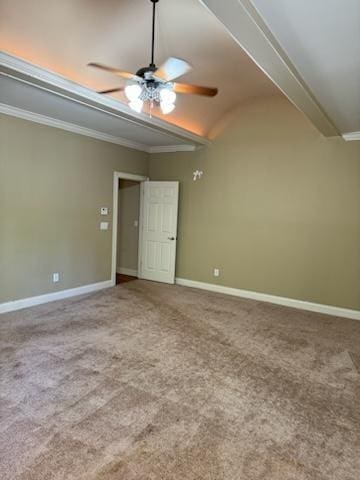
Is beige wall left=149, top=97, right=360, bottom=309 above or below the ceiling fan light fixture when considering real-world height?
below

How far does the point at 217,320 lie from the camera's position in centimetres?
466

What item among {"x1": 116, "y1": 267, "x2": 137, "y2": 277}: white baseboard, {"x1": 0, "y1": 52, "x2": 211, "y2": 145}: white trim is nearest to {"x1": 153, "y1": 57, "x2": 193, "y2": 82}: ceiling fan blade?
{"x1": 0, "y1": 52, "x2": 211, "y2": 145}: white trim

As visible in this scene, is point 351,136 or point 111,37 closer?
point 111,37

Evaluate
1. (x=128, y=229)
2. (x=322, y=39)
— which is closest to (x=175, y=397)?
(x=322, y=39)

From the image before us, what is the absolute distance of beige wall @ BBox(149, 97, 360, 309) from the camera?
16.7 feet

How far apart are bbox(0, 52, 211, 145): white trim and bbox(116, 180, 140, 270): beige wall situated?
2124 mm

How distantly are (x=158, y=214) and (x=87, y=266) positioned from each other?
1.80m

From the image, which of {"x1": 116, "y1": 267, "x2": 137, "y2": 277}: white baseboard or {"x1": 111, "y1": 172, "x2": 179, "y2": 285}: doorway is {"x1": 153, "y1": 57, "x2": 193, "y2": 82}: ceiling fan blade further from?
{"x1": 116, "y1": 267, "x2": 137, "y2": 277}: white baseboard

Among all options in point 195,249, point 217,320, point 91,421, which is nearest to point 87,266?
point 195,249

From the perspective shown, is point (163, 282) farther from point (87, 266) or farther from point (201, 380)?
point (201, 380)

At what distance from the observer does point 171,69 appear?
268 centimetres

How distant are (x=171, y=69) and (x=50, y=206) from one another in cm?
315

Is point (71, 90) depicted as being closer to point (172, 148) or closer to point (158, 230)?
point (172, 148)

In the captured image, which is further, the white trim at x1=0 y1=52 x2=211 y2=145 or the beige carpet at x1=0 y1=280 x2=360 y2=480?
the white trim at x1=0 y1=52 x2=211 y2=145
